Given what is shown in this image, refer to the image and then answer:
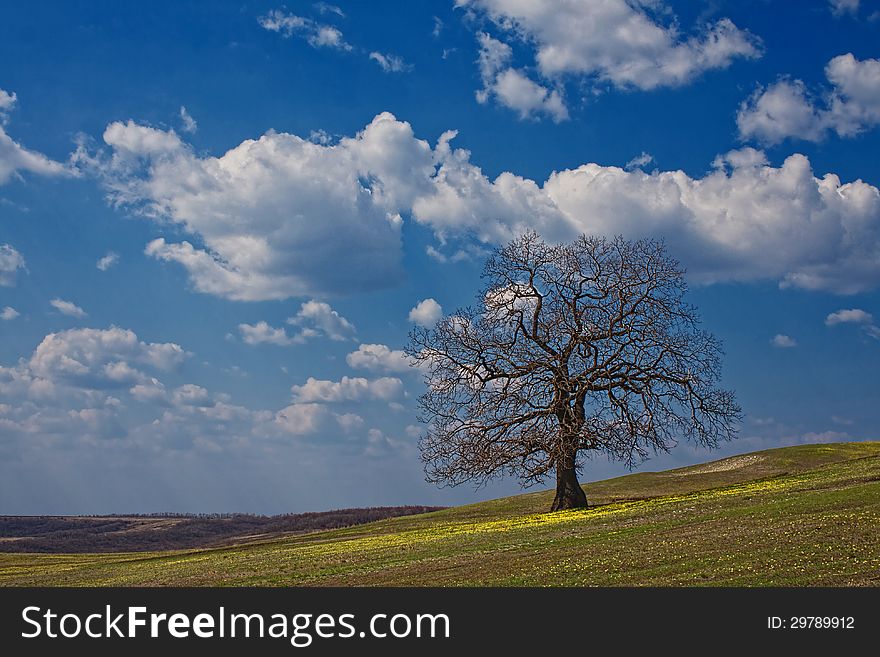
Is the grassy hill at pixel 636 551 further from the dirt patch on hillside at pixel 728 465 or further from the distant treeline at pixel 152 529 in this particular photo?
the distant treeline at pixel 152 529

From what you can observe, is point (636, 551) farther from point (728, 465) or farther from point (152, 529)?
point (152, 529)

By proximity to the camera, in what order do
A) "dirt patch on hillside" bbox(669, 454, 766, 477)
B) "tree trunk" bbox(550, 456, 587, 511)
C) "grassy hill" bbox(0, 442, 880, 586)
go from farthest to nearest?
"dirt patch on hillside" bbox(669, 454, 766, 477) → "tree trunk" bbox(550, 456, 587, 511) → "grassy hill" bbox(0, 442, 880, 586)

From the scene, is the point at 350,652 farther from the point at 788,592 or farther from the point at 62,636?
the point at 788,592

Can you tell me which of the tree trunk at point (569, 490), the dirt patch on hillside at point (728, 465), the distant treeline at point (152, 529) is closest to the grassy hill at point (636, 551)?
the tree trunk at point (569, 490)

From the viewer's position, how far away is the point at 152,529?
137 m

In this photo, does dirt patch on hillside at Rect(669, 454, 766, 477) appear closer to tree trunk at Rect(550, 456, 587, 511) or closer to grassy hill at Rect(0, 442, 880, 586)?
grassy hill at Rect(0, 442, 880, 586)

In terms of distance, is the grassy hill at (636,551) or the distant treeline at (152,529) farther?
the distant treeline at (152,529)

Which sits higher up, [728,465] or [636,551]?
[728,465]

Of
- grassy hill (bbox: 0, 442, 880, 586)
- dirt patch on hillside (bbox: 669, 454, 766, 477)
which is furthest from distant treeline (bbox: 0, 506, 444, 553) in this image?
grassy hill (bbox: 0, 442, 880, 586)

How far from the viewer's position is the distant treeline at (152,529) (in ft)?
314

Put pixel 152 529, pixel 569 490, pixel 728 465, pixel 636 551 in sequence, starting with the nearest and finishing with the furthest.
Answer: pixel 636 551 → pixel 569 490 → pixel 728 465 → pixel 152 529

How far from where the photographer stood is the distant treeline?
9556 cm

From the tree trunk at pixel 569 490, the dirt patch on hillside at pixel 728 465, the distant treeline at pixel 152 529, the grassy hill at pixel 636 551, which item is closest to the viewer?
the grassy hill at pixel 636 551

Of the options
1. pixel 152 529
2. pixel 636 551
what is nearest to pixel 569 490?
pixel 636 551
